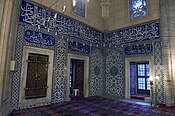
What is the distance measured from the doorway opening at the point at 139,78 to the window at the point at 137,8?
8.02ft

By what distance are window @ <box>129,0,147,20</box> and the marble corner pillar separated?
745 millimetres

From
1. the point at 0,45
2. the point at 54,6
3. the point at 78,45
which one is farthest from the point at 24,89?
the point at 54,6

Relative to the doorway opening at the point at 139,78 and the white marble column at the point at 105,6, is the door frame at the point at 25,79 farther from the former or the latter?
the doorway opening at the point at 139,78

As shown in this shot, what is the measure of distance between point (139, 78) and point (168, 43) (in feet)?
9.50

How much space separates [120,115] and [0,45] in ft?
9.67

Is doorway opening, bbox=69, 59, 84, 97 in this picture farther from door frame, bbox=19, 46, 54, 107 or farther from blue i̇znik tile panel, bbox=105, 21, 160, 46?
blue i̇znik tile panel, bbox=105, 21, 160, 46

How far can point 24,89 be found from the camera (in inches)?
133

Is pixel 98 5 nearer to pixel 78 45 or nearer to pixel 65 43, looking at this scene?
pixel 78 45

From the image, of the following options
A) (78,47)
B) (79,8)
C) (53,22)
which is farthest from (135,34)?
(53,22)

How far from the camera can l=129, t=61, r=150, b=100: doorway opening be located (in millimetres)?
6414

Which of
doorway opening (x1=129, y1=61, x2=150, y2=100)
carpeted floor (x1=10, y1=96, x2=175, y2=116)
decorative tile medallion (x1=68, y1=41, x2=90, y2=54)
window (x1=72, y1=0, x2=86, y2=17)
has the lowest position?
carpeted floor (x1=10, y1=96, x2=175, y2=116)

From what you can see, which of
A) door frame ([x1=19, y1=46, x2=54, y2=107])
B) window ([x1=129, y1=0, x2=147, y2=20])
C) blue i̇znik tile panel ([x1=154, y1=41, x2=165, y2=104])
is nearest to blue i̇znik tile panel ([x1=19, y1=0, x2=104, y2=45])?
door frame ([x1=19, y1=46, x2=54, y2=107])

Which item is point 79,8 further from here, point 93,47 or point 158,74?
point 158,74

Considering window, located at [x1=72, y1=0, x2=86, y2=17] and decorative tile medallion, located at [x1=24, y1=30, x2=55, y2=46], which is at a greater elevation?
window, located at [x1=72, y1=0, x2=86, y2=17]
